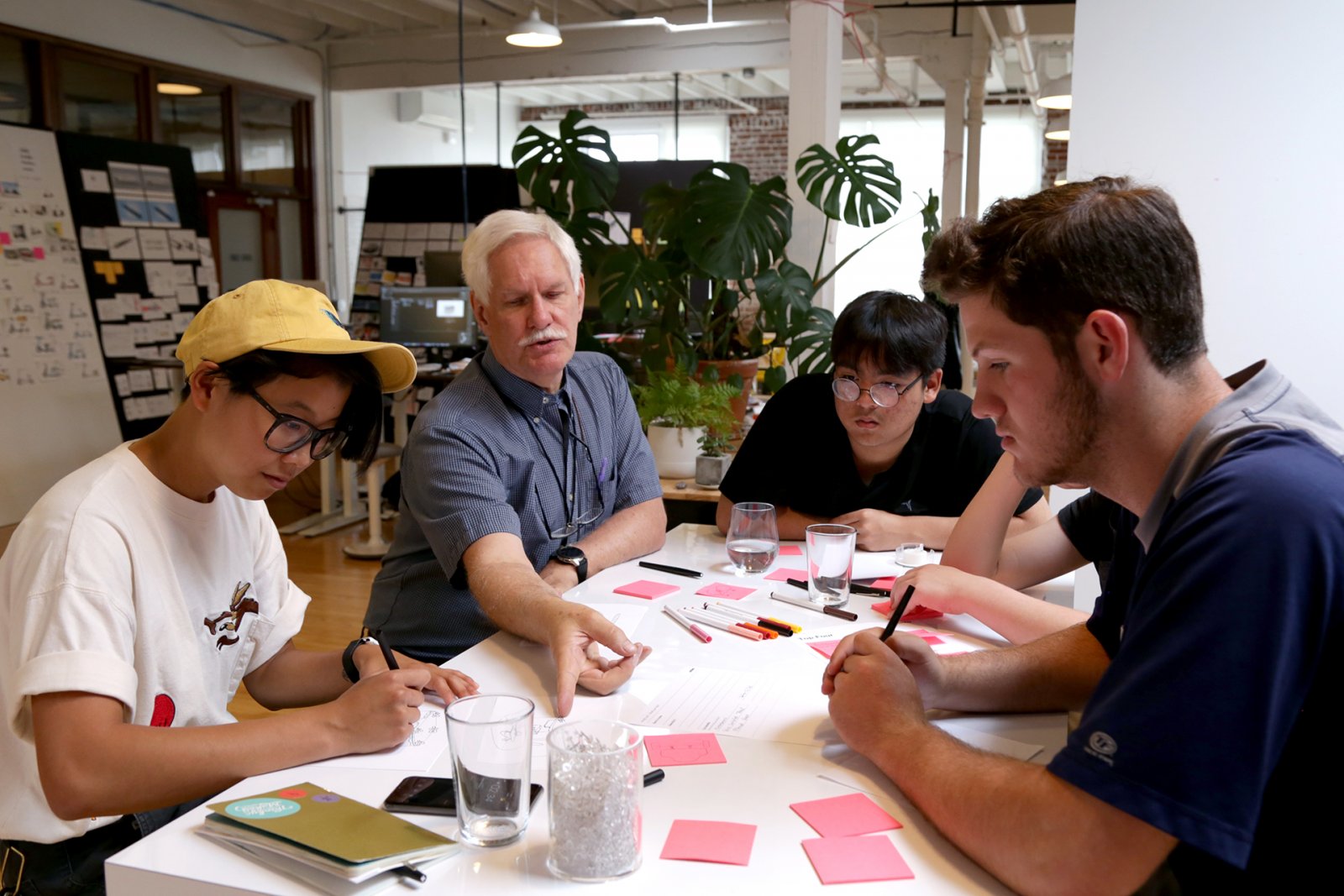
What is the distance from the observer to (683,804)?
123 cm

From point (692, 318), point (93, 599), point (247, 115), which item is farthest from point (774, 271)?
point (247, 115)

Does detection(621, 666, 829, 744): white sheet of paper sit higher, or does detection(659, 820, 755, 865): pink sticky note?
detection(659, 820, 755, 865): pink sticky note

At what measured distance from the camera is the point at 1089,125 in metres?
2.79

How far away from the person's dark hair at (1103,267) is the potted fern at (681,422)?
7.75 ft

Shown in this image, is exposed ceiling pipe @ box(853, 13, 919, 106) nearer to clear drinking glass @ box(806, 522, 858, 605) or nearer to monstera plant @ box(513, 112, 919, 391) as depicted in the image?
monstera plant @ box(513, 112, 919, 391)

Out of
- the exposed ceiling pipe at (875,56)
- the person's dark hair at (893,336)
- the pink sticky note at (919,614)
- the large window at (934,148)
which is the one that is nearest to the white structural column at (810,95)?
the exposed ceiling pipe at (875,56)

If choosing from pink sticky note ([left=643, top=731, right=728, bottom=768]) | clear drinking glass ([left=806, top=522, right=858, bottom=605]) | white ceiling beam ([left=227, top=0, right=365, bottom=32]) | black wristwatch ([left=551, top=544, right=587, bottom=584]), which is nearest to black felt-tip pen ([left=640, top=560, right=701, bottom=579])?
black wristwatch ([left=551, top=544, right=587, bottom=584])

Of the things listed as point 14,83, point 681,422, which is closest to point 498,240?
point 681,422

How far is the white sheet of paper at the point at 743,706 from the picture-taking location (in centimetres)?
146

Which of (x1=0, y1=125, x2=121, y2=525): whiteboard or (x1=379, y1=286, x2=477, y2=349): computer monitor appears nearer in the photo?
(x1=0, y1=125, x2=121, y2=525): whiteboard

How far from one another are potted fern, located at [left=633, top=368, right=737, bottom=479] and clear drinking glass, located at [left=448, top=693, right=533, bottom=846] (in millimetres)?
2372

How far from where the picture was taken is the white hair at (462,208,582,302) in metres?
2.40

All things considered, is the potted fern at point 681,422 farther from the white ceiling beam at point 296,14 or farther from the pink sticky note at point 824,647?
the white ceiling beam at point 296,14

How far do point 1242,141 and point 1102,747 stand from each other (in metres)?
2.25
